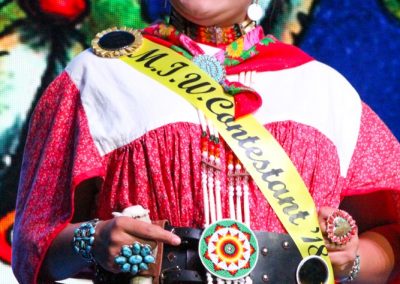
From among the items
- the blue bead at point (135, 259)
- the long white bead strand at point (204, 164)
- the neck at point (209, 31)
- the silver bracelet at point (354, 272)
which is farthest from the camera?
the neck at point (209, 31)

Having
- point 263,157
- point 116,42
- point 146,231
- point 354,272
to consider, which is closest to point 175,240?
point 146,231

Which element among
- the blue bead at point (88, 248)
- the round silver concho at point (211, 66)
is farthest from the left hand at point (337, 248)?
the blue bead at point (88, 248)

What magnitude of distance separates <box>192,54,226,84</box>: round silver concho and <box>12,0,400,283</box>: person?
3 cm

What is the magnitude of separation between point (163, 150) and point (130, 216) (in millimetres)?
183

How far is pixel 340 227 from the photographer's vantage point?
249cm

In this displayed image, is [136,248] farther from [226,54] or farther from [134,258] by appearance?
[226,54]

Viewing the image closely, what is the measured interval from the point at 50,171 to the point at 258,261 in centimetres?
48

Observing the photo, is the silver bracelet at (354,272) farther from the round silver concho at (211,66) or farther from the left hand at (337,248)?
the round silver concho at (211,66)

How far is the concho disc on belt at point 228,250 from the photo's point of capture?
2.39m

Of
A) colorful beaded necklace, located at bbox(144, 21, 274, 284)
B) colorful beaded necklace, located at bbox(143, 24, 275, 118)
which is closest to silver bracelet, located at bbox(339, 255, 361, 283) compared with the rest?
colorful beaded necklace, located at bbox(144, 21, 274, 284)

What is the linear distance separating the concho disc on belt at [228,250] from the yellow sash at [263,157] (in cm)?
11

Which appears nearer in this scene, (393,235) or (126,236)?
(126,236)

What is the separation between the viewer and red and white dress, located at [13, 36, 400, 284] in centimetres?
249

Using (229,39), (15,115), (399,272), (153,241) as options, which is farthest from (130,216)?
(15,115)
